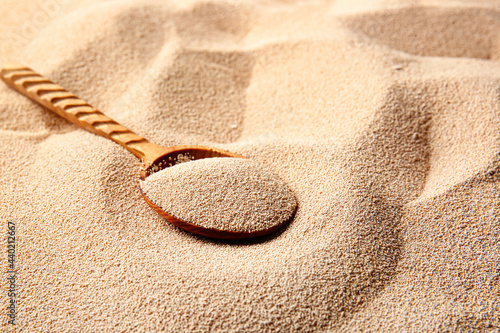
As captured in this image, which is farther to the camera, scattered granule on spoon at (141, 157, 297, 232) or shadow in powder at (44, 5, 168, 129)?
shadow in powder at (44, 5, 168, 129)

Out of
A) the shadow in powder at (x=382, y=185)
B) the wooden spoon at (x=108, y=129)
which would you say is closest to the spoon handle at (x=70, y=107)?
the wooden spoon at (x=108, y=129)

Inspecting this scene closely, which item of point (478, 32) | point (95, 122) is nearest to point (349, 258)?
point (95, 122)

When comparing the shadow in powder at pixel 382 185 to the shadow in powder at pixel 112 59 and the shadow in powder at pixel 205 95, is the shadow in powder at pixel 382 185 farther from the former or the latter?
the shadow in powder at pixel 112 59

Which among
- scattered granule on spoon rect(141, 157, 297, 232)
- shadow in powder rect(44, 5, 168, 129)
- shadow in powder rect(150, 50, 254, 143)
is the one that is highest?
shadow in powder rect(44, 5, 168, 129)

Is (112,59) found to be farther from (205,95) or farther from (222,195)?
(222,195)

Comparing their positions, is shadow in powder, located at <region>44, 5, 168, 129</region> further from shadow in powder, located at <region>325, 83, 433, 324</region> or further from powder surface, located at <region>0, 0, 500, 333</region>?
shadow in powder, located at <region>325, 83, 433, 324</region>

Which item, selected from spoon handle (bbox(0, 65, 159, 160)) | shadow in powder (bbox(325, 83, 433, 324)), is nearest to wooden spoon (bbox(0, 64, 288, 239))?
spoon handle (bbox(0, 65, 159, 160))
